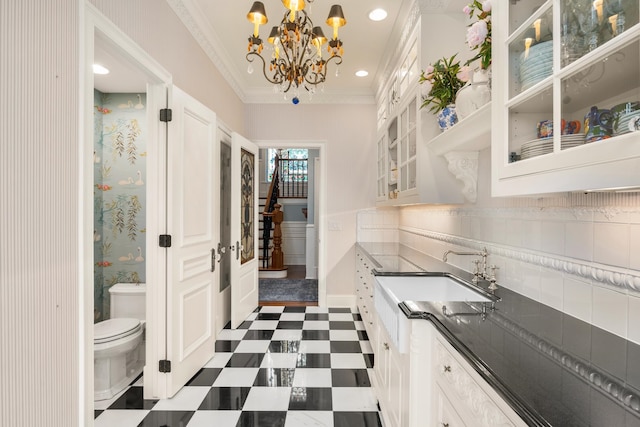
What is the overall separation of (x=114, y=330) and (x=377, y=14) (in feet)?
10.4

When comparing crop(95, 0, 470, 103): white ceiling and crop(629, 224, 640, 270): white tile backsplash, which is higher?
crop(95, 0, 470, 103): white ceiling

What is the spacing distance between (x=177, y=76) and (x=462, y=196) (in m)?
2.23

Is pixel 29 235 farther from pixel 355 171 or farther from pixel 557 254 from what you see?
pixel 355 171

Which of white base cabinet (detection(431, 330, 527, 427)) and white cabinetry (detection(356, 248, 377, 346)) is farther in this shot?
white cabinetry (detection(356, 248, 377, 346))

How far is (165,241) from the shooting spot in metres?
2.26

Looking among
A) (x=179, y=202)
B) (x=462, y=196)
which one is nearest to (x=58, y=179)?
(x=179, y=202)

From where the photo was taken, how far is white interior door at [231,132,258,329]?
11.6 ft

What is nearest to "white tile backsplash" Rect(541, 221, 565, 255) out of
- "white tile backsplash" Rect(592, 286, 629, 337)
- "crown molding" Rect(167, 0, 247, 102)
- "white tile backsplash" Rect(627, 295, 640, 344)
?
"white tile backsplash" Rect(592, 286, 629, 337)

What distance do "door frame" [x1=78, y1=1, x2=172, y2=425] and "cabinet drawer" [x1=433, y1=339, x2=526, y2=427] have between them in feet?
4.91

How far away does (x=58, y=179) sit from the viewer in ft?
4.28

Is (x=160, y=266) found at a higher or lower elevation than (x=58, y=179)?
lower

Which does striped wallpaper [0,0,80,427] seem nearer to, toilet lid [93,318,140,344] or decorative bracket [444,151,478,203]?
toilet lid [93,318,140,344]

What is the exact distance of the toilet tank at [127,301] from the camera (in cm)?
299

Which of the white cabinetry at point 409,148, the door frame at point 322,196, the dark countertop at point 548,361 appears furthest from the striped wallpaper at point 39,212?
the door frame at point 322,196
